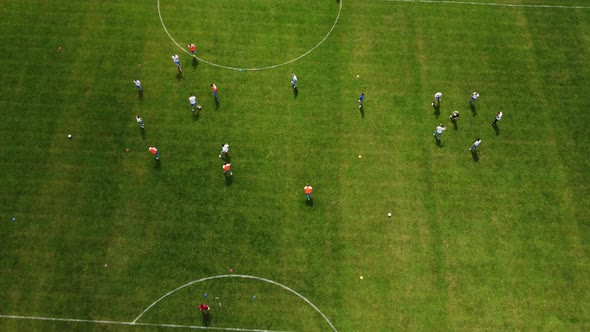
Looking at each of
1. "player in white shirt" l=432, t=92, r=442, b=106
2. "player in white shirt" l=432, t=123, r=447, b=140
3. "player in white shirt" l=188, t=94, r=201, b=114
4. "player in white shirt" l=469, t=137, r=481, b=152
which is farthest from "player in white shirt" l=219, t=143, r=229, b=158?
"player in white shirt" l=469, t=137, r=481, b=152

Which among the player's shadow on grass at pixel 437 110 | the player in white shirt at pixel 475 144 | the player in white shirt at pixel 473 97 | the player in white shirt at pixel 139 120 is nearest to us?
the player in white shirt at pixel 475 144

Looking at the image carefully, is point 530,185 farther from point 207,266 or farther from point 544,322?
point 207,266

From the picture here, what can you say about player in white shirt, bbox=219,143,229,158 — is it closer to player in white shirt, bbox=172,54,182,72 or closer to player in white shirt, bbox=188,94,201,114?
player in white shirt, bbox=188,94,201,114

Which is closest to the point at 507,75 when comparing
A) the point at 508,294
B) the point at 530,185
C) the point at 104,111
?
the point at 530,185

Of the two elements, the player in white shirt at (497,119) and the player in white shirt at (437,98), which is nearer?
the player in white shirt at (497,119)

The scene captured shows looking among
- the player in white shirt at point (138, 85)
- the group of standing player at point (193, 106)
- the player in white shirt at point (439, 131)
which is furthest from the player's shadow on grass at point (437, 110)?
the player in white shirt at point (138, 85)

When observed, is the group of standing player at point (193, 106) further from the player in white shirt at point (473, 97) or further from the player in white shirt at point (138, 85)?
the player in white shirt at point (473, 97)

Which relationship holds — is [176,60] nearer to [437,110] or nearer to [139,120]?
[139,120]

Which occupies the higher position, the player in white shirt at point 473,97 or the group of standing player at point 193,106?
the player in white shirt at point 473,97
